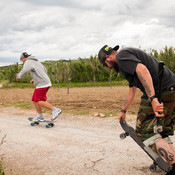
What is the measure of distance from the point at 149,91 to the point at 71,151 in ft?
6.99

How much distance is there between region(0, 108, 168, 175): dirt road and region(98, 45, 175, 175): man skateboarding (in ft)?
2.35

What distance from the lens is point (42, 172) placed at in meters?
3.43

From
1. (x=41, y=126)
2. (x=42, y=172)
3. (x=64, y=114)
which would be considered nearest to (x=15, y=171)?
(x=42, y=172)

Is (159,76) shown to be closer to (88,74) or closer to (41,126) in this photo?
(41,126)

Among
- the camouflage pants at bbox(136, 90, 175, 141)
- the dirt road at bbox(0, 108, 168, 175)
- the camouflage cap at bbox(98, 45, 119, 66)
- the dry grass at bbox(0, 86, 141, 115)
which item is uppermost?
the camouflage cap at bbox(98, 45, 119, 66)

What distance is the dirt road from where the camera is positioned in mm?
3502

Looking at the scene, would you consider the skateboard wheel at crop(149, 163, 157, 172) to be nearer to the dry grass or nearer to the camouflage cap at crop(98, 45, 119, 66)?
the camouflage cap at crop(98, 45, 119, 66)

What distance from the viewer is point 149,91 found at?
269 centimetres

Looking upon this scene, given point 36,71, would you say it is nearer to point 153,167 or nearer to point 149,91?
point 153,167

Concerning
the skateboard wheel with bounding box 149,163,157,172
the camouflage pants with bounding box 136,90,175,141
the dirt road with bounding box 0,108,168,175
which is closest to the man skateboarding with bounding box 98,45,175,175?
the camouflage pants with bounding box 136,90,175,141

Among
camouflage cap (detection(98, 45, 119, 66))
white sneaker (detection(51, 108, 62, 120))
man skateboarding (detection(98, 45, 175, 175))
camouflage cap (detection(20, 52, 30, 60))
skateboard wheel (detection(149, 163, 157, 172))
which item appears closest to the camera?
man skateboarding (detection(98, 45, 175, 175))

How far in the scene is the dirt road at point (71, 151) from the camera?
3502 mm

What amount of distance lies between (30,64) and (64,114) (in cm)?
221

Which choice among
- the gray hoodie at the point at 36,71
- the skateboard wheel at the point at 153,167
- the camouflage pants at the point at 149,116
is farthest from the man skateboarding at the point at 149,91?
the gray hoodie at the point at 36,71
